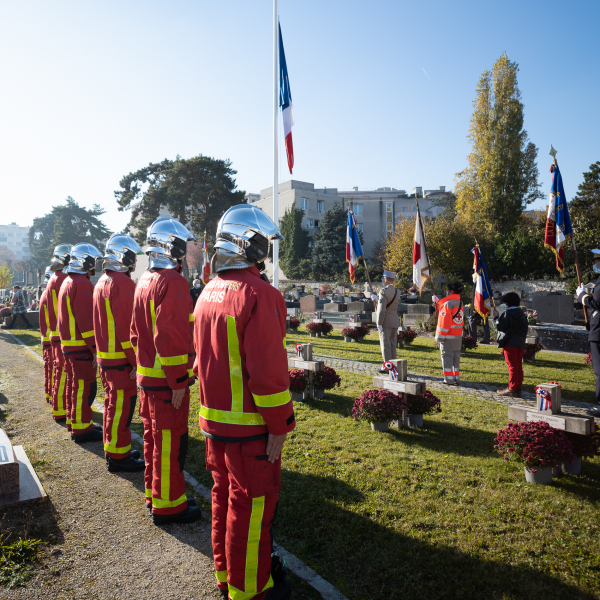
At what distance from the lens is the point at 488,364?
35.1 feet

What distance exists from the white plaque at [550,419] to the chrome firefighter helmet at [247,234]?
394cm

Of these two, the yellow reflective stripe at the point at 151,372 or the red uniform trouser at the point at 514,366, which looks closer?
the yellow reflective stripe at the point at 151,372

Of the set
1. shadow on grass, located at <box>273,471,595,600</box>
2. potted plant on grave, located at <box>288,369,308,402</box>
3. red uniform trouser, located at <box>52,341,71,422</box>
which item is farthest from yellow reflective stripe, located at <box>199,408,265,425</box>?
potted plant on grave, located at <box>288,369,308,402</box>

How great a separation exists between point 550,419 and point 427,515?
1.93 meters

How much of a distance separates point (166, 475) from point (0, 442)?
2.09m

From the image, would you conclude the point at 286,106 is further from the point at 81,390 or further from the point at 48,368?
the point at 81,390

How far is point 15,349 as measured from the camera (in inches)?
576

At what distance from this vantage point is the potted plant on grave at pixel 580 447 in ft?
15.0

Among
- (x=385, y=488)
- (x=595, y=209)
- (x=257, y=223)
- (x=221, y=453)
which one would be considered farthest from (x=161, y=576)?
(x=595, y=209)

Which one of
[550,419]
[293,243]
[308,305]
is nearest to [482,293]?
[550,419]

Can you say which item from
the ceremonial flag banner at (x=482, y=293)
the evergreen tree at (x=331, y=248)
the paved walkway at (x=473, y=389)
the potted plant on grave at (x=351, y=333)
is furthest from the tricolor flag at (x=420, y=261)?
the evergreen tree at (x=331, y=248)

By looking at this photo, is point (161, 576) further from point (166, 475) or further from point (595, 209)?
point (595, 209)

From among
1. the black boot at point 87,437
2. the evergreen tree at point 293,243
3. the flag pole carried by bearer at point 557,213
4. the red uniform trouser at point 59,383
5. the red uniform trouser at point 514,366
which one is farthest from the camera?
the evergreen tree at point 293,243

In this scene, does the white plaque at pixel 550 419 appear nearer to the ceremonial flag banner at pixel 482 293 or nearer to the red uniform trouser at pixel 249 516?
the red uniform trouser at pixel 249 516
